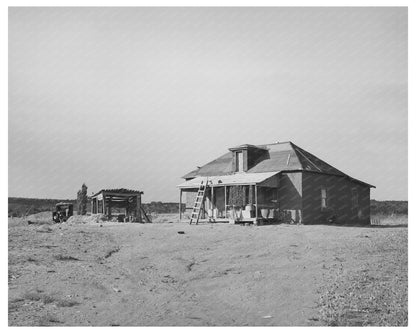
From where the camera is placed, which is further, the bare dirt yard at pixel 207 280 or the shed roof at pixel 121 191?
the shed roof at pixel 121 191

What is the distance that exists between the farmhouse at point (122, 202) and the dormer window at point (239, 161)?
6.42 metres

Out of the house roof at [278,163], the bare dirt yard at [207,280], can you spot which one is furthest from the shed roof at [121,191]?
the bare dirt yard at [207,280]

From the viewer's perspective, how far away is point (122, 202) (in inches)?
1305

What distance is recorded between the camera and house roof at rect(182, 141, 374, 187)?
28781mm

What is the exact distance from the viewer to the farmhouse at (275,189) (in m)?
27.7

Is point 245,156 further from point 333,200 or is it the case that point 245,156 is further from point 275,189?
point 333,200

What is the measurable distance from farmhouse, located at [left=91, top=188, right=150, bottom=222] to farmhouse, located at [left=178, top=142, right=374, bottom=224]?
119 inches

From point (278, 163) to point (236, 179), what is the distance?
2833 millimetres

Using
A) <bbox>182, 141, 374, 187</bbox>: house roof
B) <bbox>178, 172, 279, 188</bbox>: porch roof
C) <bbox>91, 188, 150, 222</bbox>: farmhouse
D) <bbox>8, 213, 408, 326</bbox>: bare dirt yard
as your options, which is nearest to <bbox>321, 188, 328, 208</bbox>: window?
<bbox>182, 141, 374, 187</bbox>: house roof

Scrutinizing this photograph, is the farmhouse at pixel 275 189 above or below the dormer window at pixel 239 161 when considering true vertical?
below

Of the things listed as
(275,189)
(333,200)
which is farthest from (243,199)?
(333,200)

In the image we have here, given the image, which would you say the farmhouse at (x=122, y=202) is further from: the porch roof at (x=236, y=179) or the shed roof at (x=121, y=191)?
the porch roof at (x=236, y=179)

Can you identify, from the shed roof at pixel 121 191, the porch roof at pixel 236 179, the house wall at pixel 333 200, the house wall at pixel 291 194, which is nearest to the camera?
the porch roof at pixel 236 179

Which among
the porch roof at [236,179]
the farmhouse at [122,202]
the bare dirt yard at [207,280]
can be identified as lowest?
the bare dirt yard at [207,280]
